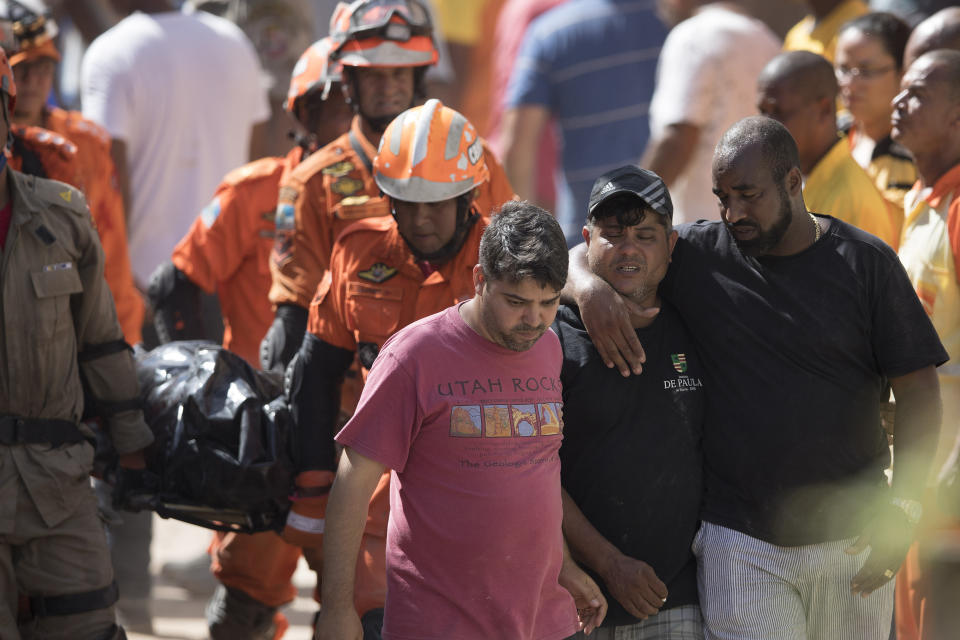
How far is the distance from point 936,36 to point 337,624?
3.87m

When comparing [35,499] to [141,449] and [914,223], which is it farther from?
[914,223]

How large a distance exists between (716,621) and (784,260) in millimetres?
1086

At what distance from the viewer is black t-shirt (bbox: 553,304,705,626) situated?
428cm

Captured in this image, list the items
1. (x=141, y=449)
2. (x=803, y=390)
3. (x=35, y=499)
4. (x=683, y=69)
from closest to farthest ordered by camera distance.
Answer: (x=803, y=390) → (x=35, y=499) → (x=141, y=449) → (x=683, y=69)

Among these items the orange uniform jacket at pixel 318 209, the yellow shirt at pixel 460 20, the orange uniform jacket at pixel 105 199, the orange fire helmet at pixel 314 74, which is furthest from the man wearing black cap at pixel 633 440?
the yellow shirt at pixel 460 20

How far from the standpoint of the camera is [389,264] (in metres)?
4.77

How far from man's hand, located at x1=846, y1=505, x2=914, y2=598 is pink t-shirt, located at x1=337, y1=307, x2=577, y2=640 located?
0.99 meters

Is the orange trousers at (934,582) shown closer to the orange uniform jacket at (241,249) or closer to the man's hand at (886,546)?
the man's hand at (886,546)

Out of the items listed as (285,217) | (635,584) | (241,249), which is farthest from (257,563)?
(635,584)

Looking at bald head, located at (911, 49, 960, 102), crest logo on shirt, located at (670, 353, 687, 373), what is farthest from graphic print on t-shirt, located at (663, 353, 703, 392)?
bald head, located at (911, 49, 960, 102)

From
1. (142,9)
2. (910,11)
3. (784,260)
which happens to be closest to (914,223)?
(784,260)

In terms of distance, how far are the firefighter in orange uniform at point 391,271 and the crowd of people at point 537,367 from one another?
0.5 inches

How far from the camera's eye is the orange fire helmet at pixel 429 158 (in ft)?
15.3

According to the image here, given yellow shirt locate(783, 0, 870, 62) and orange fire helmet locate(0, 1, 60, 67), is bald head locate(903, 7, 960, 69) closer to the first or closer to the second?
yellow shirt locate(783, 0, 870, 62)
